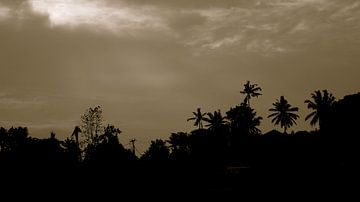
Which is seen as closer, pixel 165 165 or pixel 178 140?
pixel 165 165

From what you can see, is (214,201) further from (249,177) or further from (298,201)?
(298,201)

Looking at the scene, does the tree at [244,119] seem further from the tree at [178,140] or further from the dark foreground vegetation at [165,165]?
the dark foreground vegetation at [165,165]

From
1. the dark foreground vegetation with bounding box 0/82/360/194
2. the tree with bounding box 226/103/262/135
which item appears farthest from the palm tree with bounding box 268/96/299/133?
the dark foreground vegetation with bounding box 0/82/360/194

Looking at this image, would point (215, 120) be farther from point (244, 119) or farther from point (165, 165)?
point (165, 165)

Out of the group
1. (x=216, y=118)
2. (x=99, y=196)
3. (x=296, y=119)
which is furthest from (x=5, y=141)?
(x=99, y=196)

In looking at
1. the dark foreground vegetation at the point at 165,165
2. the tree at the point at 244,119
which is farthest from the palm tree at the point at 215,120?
the dark foreground vegetation at the point at 165,165

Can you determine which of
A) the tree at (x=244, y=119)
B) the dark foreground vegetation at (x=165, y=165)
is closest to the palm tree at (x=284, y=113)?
the tree at (x=244, y=119)

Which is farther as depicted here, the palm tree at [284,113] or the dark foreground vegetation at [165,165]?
the palm tree at [284,113]

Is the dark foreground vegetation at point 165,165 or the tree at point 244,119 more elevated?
the tree at point 244,119

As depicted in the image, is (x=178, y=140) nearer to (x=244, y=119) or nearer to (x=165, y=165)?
(x=244, y=119)

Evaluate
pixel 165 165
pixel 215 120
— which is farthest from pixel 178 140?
pixel 165 165

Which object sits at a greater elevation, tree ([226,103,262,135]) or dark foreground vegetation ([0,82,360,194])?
tree ([226,103,262,135])

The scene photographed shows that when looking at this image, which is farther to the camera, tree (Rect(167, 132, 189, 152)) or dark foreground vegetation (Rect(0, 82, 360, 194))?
tree (Rect(167, 132, 189, 152))

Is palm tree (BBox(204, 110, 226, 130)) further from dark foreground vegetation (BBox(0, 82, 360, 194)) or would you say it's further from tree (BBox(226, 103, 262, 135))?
dark foreground vegetation (BBox(0, 82, 360, 194))
